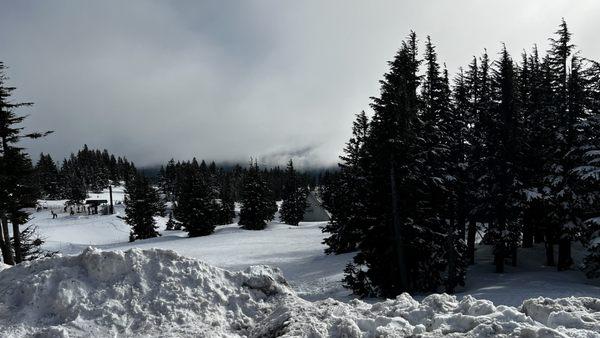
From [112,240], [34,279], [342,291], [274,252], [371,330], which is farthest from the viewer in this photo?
[112,240]

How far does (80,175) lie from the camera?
134 m

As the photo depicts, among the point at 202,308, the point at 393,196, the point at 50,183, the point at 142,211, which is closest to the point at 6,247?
the point at 202,308

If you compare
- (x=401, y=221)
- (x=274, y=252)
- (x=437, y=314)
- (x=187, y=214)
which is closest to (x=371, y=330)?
(x=437, y=314)

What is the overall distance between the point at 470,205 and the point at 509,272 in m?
4.61

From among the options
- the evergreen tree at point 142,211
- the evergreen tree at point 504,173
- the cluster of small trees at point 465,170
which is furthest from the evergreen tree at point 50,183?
the evergreen tree at point 504,173

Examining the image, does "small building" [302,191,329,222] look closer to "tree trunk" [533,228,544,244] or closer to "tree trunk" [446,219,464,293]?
Result: "tree trunk" [533,228,544,244]

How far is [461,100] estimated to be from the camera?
26.0m

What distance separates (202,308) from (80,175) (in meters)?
143

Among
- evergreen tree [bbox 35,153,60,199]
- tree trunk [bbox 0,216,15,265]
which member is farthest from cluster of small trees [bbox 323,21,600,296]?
evergreen tree [bbox 35,153,60,199]

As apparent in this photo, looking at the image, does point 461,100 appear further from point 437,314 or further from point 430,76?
point 437,314

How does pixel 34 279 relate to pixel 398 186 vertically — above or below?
below

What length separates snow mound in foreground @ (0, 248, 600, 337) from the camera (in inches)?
290

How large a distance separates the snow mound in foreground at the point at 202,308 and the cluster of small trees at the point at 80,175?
10412 centimetres

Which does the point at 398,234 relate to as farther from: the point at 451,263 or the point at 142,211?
the point at 142,211
